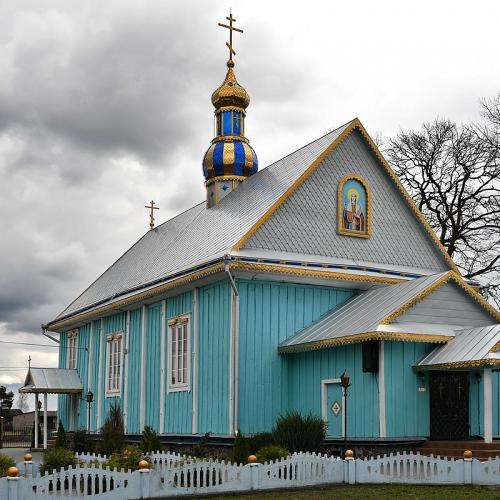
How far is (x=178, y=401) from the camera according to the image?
2375 centimetres

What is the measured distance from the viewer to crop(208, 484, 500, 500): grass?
570 inches

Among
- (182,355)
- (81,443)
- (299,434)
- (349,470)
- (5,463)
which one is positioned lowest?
(81,443)

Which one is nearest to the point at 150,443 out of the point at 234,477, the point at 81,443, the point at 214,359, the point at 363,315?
the point at 214,359

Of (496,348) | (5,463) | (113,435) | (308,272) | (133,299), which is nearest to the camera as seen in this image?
(5,463)

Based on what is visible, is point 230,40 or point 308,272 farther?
point 230,40

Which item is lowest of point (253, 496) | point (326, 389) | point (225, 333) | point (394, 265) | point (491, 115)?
point (253, 496)

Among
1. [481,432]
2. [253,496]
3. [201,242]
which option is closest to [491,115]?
[201,242]

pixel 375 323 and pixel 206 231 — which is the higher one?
pixel 206 231

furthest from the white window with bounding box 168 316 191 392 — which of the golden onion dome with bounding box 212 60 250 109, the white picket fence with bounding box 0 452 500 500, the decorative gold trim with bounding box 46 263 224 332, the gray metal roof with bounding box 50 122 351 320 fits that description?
the golden onion dome with bounding box 212 60 250 109

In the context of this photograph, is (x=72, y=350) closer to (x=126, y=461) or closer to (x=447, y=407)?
(x=447, y=407)

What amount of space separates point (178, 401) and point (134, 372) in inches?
141

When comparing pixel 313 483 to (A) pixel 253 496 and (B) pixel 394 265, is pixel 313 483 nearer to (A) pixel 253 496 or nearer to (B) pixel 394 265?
(A) pixel 253 496

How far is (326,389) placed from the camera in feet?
68.6

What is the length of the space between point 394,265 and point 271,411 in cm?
547
